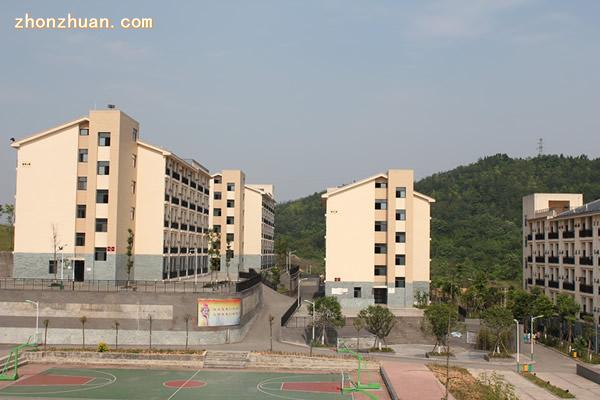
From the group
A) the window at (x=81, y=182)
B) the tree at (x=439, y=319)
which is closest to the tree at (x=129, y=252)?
Answer: the window at (x=81, y=182)

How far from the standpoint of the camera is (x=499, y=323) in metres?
49.6

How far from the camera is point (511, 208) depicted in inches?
5148

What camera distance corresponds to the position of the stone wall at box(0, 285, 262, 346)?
4853cm

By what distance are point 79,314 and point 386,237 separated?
111ft

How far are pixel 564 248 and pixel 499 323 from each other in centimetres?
1997

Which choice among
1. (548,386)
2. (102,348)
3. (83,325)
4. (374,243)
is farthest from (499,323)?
(83,325)

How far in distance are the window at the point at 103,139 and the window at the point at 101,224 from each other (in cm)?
719

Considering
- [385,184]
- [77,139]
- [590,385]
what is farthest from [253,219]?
[590,385]

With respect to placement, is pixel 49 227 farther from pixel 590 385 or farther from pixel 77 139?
pixel 590 385

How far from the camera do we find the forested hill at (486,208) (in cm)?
11350

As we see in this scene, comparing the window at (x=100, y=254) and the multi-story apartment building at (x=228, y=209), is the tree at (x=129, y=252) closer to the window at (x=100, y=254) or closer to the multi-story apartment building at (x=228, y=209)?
the window at (x=100, y=254)

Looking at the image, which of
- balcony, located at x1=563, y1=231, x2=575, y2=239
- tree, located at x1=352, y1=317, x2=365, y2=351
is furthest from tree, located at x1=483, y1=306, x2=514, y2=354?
balcony, located at x1=563, y1=231, x2=575, y2=239

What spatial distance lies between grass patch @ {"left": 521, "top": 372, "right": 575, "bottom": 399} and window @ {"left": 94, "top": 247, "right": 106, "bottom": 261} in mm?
37920

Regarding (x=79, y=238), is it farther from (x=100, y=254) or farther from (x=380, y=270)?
(x=380, y=270)
